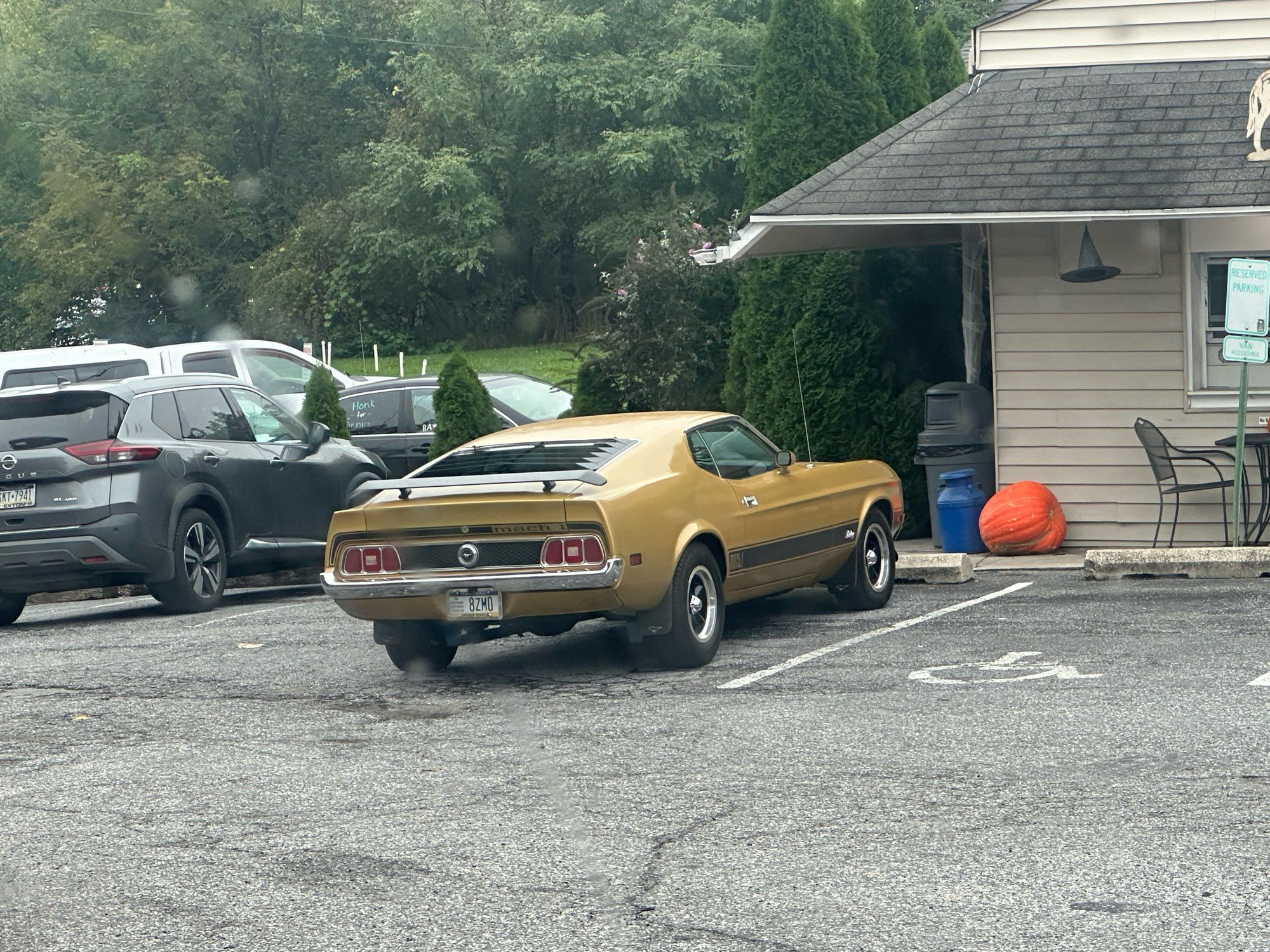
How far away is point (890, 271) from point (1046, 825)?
11.3 m

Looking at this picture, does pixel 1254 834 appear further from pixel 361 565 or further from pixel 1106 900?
pixel 361 565

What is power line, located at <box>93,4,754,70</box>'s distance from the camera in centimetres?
5350

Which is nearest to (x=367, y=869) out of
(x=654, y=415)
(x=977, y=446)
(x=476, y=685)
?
(x=476, y=685)

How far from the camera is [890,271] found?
661 inches

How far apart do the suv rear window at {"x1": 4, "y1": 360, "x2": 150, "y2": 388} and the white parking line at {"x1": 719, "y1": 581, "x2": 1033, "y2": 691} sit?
9.41 metres

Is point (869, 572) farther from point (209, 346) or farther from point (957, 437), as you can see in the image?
point (209, 346)

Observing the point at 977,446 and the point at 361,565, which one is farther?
the point at 977,446

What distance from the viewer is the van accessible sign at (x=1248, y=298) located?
1287 centimetres

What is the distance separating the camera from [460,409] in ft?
55.9

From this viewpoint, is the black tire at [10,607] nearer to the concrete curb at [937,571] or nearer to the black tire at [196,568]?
the black tire at [196,568]

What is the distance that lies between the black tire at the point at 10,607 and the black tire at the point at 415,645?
474 cm

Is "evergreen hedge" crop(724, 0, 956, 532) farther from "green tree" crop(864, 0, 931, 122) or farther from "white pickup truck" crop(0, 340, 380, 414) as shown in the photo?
"white pickup truck" crop(0, 340, 380, 414)

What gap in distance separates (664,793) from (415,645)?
11.1 feet

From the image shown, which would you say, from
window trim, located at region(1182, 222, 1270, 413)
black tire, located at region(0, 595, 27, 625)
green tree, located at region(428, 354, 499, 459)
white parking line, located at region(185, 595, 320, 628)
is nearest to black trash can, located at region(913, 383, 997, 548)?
window trim, located at region(1182, 222, 1270, 413)
